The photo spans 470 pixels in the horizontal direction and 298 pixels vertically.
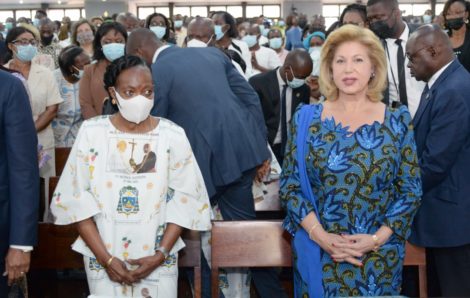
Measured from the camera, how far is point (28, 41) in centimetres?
524

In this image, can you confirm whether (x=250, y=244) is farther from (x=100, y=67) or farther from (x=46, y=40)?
(x=46, y=40)

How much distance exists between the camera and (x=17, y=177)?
2.56m

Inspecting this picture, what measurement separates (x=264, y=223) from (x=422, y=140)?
849 millimetres

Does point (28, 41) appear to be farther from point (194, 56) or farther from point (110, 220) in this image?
point (110, 220)

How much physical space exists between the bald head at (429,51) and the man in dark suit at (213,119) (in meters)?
0.98

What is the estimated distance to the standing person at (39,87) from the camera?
16.9ft

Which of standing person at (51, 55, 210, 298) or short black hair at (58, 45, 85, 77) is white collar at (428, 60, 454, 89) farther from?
short black hair at (58, 45, 85, 77)

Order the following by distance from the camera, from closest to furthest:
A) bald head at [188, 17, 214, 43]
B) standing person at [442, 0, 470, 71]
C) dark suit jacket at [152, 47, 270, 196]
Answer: dark suit jacket at [152, 47, 270, 196]
bald head at [188, 17, 214, 43]
standing person at [442, 0, 470, 71]

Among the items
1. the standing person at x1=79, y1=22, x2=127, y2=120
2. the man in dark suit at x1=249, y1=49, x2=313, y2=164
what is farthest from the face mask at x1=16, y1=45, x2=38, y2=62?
the man in dark suit at x1=249, y1=49, x2=313, y2=164

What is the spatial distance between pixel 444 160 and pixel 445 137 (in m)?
0.10

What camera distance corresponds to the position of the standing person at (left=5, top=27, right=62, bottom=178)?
5137mm

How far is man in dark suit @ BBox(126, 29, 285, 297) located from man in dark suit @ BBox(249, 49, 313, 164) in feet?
4.49

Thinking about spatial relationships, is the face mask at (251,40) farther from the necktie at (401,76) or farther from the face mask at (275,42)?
the necktie at (401,76)

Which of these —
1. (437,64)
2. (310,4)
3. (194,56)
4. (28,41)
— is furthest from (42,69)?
(310,4)
